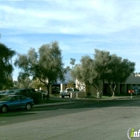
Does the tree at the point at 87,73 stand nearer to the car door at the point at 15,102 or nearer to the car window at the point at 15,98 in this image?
the car window at the point at 15,98

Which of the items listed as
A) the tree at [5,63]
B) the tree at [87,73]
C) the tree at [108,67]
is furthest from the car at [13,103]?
the tree at [108,67]

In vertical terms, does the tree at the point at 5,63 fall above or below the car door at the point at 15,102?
above

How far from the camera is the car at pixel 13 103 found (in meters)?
25.0

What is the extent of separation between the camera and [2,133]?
40.3ft

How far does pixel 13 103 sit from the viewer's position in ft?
84.6

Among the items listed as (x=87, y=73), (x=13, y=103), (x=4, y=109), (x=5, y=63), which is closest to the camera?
(x=4, y=109)

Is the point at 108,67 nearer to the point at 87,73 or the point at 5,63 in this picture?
the point at 87,73

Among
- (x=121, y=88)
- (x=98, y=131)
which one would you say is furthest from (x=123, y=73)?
(x=98, y=131)

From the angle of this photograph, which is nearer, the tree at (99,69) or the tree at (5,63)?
the tree at (5,63)

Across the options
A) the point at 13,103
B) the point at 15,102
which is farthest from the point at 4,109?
Result: the point at 15,102

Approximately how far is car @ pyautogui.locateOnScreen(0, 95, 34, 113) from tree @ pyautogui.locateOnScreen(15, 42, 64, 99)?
1288 cm

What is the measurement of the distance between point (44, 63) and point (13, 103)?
15246 millimetres

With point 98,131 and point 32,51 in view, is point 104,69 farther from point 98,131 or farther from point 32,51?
point 98,131

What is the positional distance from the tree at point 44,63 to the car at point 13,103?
12.9 meters
